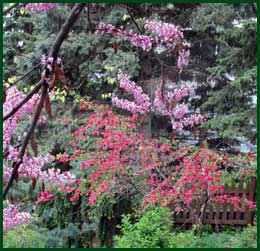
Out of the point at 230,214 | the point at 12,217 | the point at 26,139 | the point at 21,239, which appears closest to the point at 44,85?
the point at 26,139

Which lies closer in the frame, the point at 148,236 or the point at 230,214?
the point at 148,236

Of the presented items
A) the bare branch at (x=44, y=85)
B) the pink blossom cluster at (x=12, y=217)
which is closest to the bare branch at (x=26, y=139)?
the bare branch at (x=44, y=85)

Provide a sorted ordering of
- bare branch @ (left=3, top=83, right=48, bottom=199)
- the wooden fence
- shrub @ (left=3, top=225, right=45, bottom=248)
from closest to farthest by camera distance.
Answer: bare branch @ (left=3, top=83, right=48, bottom=199) < shrub @ (left=3, top=225, right=45, bottom=248) < the wooden fence

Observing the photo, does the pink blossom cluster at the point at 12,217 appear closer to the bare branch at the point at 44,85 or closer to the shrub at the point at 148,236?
the shrub at the point at 148,236

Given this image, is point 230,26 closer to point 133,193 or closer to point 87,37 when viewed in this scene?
point 87,37

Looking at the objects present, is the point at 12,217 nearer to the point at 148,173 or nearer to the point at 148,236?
the point at 148,236

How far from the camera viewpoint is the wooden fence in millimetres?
5020

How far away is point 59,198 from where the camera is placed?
4730 millimetres

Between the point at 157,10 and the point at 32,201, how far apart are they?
3.67 meters

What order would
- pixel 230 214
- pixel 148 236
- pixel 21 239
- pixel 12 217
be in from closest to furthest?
pixel 12 217 < pixel 148 236 < pixel 21 239 < pixel 230 214

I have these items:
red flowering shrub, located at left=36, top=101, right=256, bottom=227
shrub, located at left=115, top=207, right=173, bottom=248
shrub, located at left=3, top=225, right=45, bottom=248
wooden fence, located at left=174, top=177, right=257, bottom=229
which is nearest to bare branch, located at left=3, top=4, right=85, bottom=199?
shrub, located at left=115, top=207, right=173, bottom=248

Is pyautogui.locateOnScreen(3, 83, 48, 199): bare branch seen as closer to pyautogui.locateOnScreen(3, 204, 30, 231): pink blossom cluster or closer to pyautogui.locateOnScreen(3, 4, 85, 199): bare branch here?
pyautogui.locateOnScreen(3, 4, 85, 199): bare branch

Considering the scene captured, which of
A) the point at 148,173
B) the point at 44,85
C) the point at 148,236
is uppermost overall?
the point at 44,85

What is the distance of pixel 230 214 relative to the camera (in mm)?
5219
